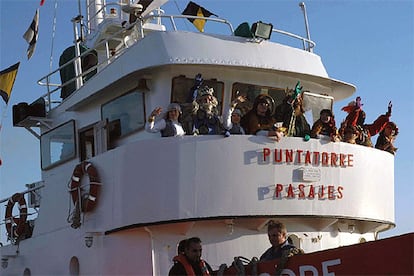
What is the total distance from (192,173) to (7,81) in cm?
561

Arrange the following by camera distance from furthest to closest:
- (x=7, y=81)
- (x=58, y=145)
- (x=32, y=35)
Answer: (x=32, y=35), (x=7, y=81), (x=58, y=145)

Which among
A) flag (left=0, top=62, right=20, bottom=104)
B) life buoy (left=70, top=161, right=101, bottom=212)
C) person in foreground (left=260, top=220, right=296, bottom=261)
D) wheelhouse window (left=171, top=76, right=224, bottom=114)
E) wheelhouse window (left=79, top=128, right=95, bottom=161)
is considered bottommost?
person in foreground (left=260, top=220, right=296, bottom=261)

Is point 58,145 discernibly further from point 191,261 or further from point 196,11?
point 191,261

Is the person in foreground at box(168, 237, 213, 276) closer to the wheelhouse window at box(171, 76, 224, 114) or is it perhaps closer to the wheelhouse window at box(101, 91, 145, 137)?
the wheelhouse window at box(171, 76, 224, 114)

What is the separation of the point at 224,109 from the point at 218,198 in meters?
1.78

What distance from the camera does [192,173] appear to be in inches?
378

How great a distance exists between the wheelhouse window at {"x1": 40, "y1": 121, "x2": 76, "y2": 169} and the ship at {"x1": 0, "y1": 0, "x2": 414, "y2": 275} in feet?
0.12

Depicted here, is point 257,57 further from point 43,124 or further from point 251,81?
point 43,124

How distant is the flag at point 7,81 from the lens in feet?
44.5

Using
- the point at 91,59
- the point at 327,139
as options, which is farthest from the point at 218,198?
the point at 91,59

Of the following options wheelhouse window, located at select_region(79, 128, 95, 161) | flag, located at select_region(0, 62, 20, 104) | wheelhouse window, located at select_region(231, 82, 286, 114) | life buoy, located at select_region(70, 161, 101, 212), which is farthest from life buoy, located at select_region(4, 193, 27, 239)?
wheelhouse window, located at select_region(231, 82, 286, 114)

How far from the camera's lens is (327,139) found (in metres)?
10.3

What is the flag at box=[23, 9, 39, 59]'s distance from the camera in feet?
48.2

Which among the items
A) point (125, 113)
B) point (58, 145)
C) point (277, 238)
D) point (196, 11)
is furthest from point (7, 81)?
point (277, 238)
